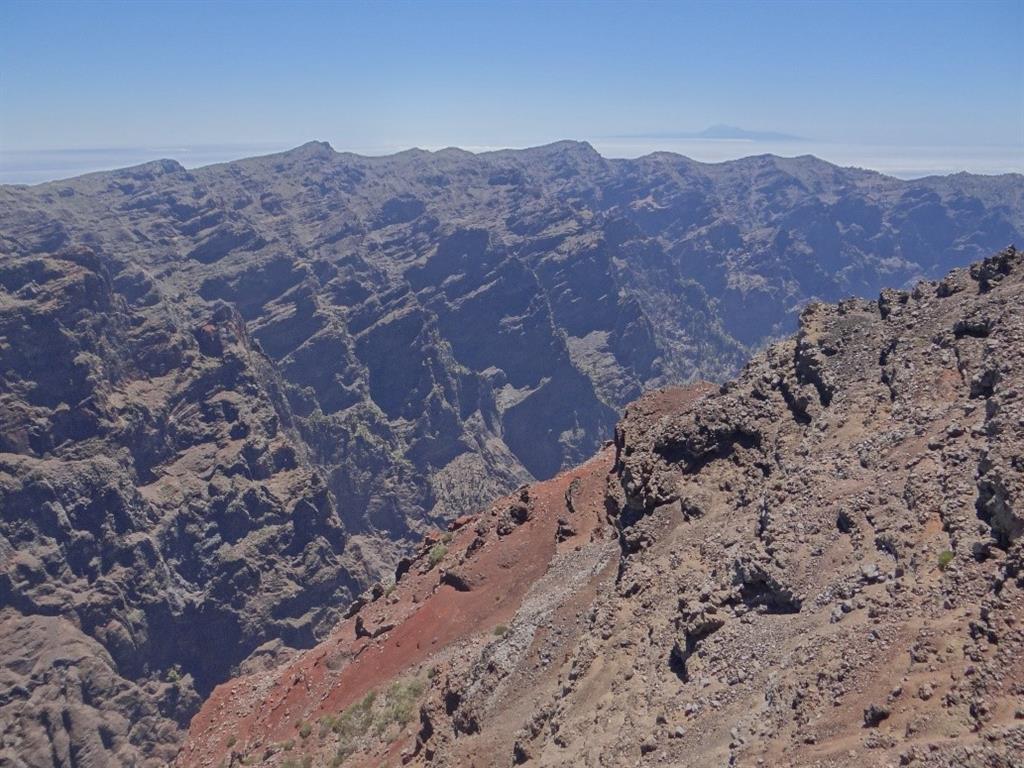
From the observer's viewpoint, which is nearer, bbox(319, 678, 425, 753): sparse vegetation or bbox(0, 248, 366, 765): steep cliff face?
bbox(319, 678, 425, 753): sparse vegetation

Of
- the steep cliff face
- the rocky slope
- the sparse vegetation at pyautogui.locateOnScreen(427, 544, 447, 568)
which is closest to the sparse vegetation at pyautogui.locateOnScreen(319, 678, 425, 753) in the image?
the rocky slope

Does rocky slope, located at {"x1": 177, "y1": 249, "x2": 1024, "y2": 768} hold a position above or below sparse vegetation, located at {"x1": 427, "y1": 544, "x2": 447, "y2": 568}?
above

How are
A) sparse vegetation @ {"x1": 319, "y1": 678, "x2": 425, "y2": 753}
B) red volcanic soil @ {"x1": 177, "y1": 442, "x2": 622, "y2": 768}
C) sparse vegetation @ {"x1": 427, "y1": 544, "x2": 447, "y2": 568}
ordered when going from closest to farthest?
1. sparse vegetation @ {"x1": 319, "y1": 678, "x2": 425, "y2": 753}
2. red volcanic soil @ {"x1": 177, "y1": 442, "x2": 622, "y2": 768}
3. sparse vegetation @ {"x1": 427, "y1": 544, "x2": 447, "y2": 568}

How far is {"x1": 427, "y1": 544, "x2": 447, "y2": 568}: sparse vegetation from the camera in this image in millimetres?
51184

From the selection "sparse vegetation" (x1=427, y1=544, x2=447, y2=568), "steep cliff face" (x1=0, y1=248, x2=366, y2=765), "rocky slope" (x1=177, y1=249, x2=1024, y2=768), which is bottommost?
"steep cliff face" (x1=0, y1=248, x2=366, y2=765)

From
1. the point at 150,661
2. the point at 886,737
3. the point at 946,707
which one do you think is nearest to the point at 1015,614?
the point at 946,707

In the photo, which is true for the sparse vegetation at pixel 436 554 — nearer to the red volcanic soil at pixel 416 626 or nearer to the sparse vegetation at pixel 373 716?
the red volcanic soil at pixel 416 626

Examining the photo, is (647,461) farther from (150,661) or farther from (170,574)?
(170,574)

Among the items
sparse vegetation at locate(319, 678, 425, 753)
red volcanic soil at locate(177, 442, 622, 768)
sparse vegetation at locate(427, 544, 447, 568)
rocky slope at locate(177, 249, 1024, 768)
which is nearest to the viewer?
rocky slope at locate(177, 249, 1024, 768)

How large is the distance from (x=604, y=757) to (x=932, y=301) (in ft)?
67.3

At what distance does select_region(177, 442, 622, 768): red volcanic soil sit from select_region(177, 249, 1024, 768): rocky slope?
0.60 feet

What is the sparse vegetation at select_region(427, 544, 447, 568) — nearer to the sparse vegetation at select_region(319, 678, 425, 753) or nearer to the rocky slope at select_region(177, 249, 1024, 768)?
the rocky slope at select_region(177, 249, 1024, 768)

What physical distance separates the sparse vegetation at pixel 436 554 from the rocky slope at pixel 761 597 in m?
6.46

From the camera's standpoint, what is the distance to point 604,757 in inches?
835
